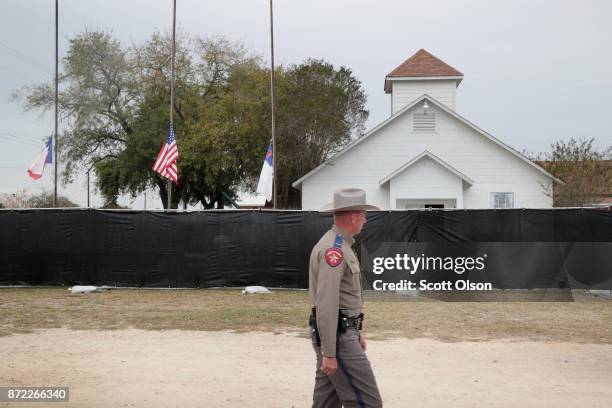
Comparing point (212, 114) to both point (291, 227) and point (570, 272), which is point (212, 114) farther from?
point (570, 272)

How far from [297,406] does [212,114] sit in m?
32.7

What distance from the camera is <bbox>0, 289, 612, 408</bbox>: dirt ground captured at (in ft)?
21.3

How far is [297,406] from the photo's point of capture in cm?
607

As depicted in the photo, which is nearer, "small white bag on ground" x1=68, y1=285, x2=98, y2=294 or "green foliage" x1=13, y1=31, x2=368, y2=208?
"small white bag on ground" x1=68, y1=285, x2=98, y2=294

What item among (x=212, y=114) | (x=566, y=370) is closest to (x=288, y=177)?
(x=212, y=114)

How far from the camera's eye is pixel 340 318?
4.32m

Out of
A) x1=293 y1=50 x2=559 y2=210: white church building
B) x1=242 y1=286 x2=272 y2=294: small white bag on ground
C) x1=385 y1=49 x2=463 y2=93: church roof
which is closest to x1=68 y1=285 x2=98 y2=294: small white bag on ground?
x1=242 y1=286 x2=272 y2=294: small white bag on ground

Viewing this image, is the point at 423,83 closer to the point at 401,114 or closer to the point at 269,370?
the point at 401,114

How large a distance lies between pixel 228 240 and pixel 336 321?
12984 mm

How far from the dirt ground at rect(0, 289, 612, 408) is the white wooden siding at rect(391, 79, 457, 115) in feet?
60.9

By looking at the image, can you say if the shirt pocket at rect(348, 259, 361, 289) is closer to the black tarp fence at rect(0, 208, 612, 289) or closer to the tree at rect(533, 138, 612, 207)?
the black tarp fence at rect(0, 208, 612, 289)

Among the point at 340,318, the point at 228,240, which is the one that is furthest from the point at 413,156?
the point at 340,318

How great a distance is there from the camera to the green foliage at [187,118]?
37.3 meters

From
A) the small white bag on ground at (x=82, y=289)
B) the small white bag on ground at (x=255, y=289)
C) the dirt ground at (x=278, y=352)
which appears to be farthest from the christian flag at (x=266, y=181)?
the dirt ground at (x=278, y=352)
